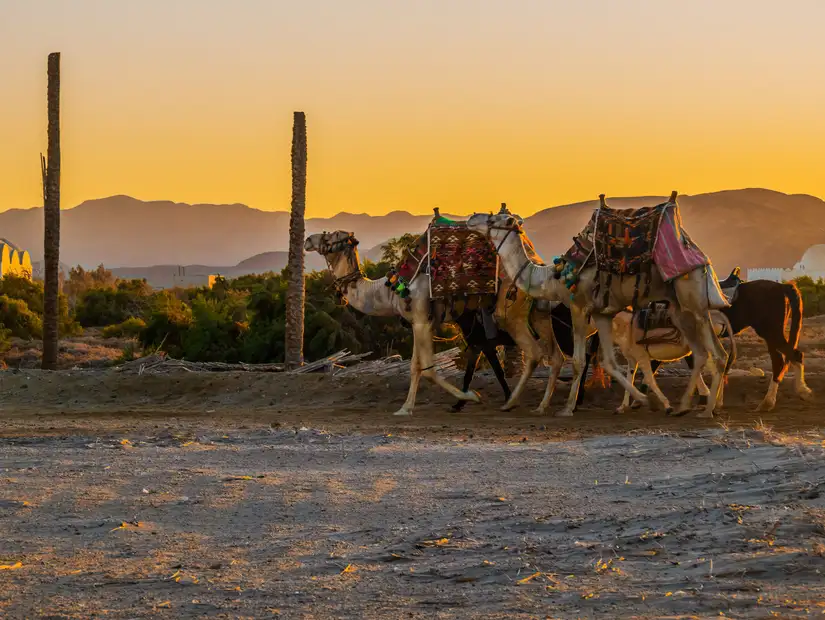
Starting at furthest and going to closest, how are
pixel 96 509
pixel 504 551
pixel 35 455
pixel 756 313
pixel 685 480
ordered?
pixel 756 313, pixel 35 455, pixel 685 480, pixel 96 509, pixel 504 551

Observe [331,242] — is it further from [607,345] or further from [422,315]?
[607,345]

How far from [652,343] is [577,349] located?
1045 millimetres

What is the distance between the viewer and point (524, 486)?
11047mm

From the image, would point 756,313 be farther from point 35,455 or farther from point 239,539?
point 239,539

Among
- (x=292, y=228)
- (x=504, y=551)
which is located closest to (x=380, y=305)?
(x=292, y=228)

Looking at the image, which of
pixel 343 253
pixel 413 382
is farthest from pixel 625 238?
pixel 343 253

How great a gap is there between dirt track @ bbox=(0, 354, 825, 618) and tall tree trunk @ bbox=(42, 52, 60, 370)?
1185cm

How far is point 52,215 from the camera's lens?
92.9 ft

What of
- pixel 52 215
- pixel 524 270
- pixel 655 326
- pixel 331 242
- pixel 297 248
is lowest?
pixel 655 326

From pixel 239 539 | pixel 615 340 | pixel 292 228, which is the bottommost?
pixel 239 539

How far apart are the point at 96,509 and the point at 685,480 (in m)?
4.51

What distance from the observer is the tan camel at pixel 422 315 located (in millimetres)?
18938

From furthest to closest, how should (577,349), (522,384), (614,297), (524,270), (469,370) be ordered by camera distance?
(469,370) < (522,384) < (524,270) < (577,349) < (614,297)

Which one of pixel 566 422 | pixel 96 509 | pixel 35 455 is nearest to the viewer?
pixel 96 509
